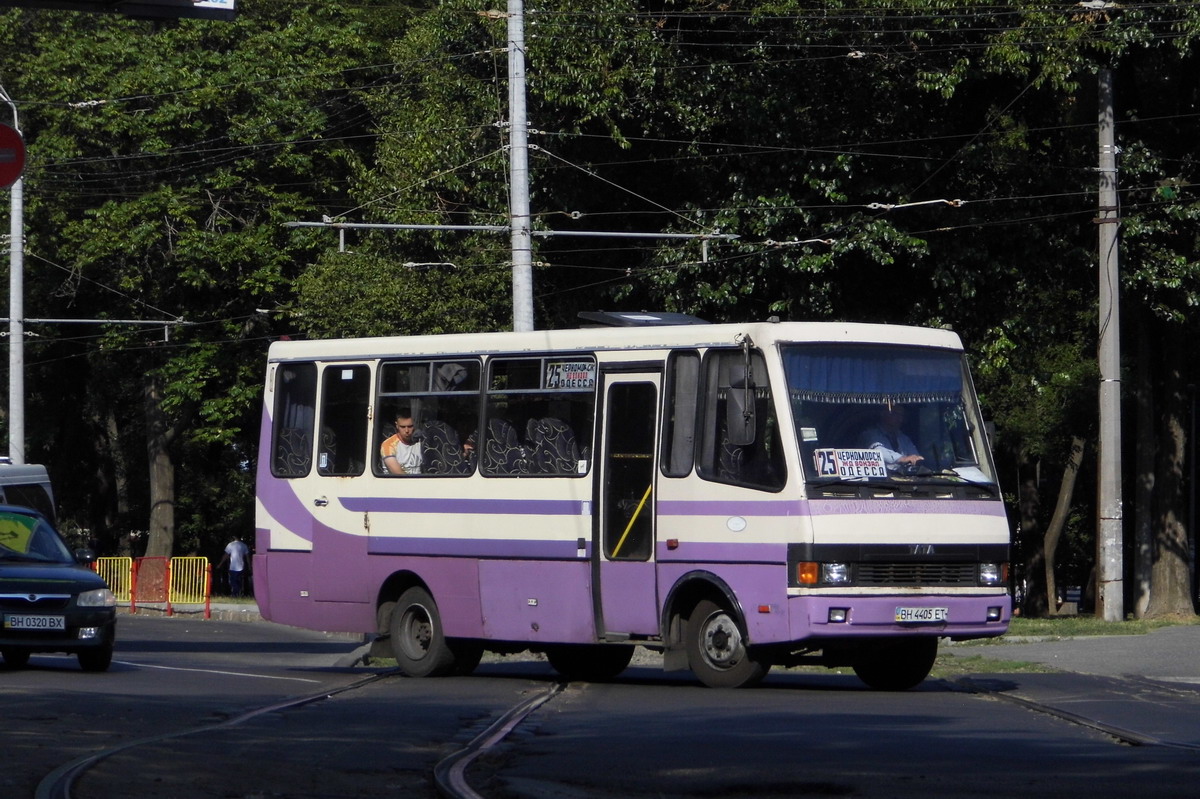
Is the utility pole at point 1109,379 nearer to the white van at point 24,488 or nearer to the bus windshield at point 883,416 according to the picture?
the bus windshield at point 883,416

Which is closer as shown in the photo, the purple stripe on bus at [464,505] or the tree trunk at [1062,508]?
the purple stripe on bus at [464,505]

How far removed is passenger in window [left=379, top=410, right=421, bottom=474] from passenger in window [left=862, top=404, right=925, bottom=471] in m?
4.54

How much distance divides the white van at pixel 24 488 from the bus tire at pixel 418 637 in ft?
44.8

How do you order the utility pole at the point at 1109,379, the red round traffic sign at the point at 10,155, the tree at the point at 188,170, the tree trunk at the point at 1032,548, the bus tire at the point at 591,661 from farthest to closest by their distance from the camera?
the tree trunk at the point at 1032,548 → the tree at the point at 188,170 → the utility pole at the point at 1109,379 → the bus tire at the point at 591,661 → the red round traffic sign at the point at 10,155

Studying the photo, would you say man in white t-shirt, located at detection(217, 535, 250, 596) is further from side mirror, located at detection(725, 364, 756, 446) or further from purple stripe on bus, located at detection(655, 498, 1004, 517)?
side mirror, located at detection(725, 364, 756, 446)

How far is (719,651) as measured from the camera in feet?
49.6

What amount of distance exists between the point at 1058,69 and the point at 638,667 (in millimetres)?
10516

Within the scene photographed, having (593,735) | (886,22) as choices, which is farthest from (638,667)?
(886,22)

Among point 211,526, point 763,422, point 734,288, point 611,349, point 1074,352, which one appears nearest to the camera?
point 763,422

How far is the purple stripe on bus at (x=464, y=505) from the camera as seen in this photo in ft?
53.2

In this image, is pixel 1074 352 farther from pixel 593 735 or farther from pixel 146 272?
pixel 593 735

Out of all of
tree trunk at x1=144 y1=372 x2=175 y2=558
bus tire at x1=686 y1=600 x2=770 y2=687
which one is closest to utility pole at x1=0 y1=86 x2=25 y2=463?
tree trunk at x1=144 y1=372 x2=175 y2=558

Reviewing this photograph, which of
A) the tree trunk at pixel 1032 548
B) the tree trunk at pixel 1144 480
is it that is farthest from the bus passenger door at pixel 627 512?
the tree trunk at pixel 1032 548

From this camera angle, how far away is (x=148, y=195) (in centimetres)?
4375
